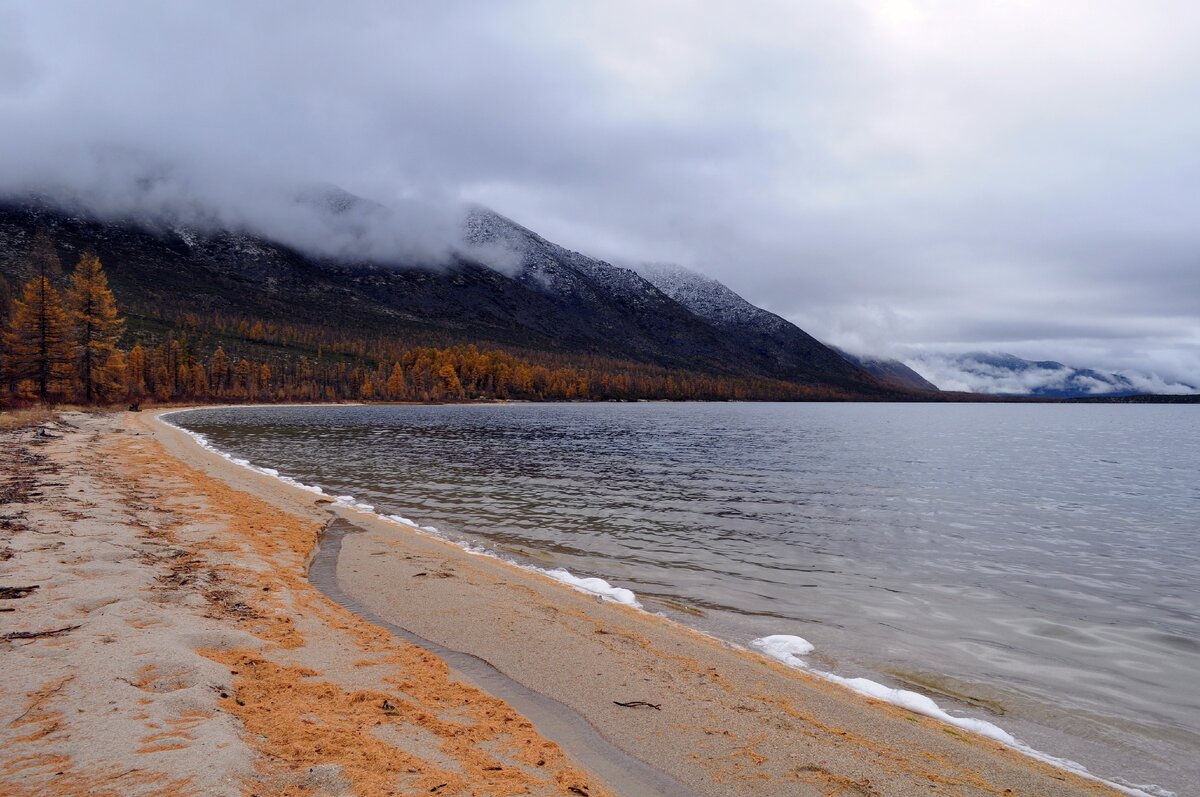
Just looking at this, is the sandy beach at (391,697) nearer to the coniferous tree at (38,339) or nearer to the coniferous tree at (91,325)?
the coniferous tree at (38,339)

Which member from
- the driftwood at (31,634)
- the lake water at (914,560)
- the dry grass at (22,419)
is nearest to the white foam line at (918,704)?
the lake water at (914,560)

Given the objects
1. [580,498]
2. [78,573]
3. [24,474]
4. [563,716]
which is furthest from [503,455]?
[563,716]

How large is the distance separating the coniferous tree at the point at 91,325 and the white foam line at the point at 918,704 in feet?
325

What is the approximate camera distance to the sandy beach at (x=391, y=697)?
224 inches

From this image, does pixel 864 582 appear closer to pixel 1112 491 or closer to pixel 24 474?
pixel 24 474

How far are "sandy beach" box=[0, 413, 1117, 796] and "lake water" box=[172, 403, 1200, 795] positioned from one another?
2.51 meters

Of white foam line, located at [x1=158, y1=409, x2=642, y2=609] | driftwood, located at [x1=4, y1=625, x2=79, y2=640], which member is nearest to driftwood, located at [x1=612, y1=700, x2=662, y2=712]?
white foam line, located at [x1=158, y1=409, x2=642, y2=609]

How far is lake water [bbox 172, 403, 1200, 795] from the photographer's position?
10602 millimetres

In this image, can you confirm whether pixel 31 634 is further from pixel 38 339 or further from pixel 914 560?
pixel 38 339

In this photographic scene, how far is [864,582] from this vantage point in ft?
57.1

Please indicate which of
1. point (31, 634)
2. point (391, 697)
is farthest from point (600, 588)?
point (31, 634)

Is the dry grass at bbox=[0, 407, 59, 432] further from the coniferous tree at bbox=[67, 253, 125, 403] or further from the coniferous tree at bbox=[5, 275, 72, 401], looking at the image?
the coniferous tree at bbox=[67, 253, 125, 403]

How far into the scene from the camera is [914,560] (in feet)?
66.0

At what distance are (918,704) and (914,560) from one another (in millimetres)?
11809
